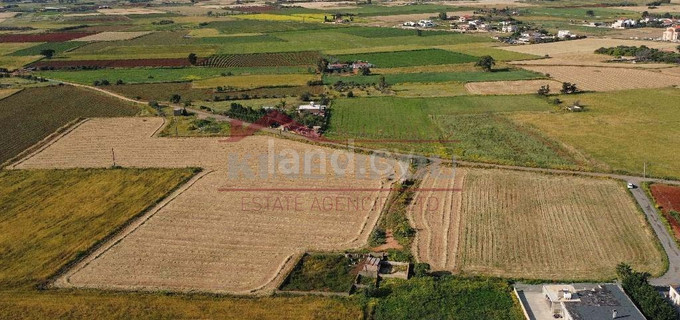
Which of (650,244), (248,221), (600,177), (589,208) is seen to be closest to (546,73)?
(600,177)

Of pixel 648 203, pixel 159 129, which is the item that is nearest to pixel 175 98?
pixel 159 129

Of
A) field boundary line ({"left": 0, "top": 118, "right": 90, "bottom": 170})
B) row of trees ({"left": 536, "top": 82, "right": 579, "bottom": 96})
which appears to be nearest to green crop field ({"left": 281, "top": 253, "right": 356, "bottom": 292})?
field boundary line ({"left": 0, "top": 118, "right": 90, "bottom": 170})

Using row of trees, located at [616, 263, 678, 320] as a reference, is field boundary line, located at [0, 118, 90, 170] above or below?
above

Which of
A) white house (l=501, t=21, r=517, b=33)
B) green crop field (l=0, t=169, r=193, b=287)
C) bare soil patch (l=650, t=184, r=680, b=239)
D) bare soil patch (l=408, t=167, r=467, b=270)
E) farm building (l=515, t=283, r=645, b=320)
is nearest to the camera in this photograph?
farm building (l=515, t=283, r=645, b=320)

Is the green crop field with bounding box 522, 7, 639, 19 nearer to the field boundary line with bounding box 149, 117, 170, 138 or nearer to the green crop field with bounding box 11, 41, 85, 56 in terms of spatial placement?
the green crop field with bounding box 11, 41, 85, 56

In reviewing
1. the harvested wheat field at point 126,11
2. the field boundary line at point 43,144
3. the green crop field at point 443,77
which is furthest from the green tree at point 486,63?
the harvested wheat field at point 126,11

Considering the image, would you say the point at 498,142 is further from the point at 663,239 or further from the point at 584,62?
the point at 584,62
